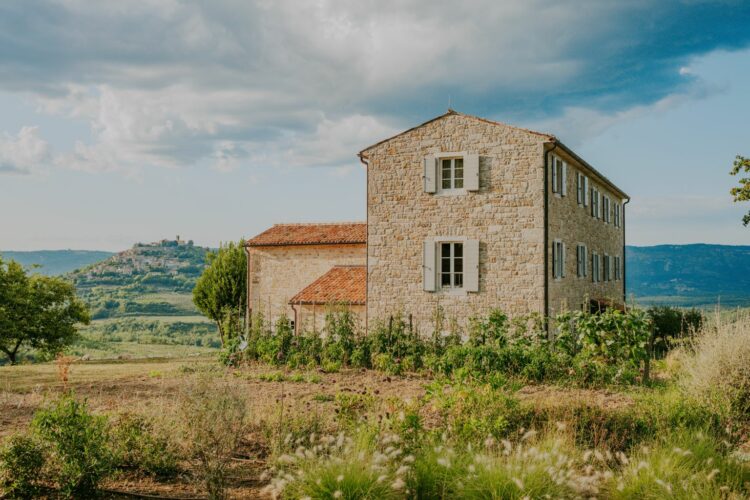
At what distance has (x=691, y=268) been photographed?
97.8 meters

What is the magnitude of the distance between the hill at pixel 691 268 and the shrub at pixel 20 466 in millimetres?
91430

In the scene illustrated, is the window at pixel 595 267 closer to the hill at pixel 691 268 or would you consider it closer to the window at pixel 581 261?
the window at pixel 581 261

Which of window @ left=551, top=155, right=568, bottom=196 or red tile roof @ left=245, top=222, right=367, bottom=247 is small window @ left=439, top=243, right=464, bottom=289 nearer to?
window @ left=551, top=155, right=568, bottom=196

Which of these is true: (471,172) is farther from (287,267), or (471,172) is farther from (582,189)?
(287,267)

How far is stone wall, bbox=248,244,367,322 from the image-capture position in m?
22.2

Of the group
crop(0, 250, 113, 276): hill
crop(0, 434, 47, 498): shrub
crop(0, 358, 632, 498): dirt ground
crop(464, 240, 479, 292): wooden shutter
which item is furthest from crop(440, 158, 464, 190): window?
crop(0, 250, 113, 276): hill

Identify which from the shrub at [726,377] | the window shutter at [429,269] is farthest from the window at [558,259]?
the shrub at [726,377]

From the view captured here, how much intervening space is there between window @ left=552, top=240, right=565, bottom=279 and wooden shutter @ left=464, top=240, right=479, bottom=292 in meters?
2.23

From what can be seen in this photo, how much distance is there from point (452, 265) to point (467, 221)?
4.29 feet

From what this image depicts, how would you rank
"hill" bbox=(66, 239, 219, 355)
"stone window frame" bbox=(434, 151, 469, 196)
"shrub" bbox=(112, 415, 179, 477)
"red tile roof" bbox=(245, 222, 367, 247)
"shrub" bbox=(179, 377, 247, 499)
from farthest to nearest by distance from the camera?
1. "hill" bbox=(66, 239, 219, 355)
2. "red tile roof" bbox=(245, 222, 367, 247)
3. "stone window frame" bbox=(434, 151, 469, 196)
4. "shrub" bbox=(112, 415, 179, 477)
5. "shrub" bbox=(179, 377, 247, 499)

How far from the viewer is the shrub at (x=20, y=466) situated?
5.79 metres

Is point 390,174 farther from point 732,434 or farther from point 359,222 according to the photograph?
point 732,434

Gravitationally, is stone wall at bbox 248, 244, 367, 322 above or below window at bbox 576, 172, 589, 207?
below

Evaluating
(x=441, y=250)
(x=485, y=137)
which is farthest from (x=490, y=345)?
(x=485, y=137)
